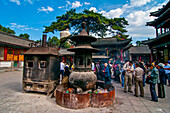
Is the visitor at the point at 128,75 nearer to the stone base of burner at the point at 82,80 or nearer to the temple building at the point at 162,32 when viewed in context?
the stone base of burner at the point at 82,80

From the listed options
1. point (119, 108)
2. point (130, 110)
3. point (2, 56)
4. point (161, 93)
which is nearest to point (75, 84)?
point (119, 108)

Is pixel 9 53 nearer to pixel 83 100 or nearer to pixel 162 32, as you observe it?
pixel 83 100

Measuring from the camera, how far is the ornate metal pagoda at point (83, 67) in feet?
17.3

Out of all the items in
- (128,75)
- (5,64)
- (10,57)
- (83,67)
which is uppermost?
(10,57)

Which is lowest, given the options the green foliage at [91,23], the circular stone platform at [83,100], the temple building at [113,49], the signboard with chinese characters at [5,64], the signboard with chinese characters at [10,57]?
the circular stone platform at [83,100]

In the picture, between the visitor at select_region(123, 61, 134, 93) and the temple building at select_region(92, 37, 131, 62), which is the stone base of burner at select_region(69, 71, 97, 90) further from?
the temple building at select_region(92, 37, 131, 62)

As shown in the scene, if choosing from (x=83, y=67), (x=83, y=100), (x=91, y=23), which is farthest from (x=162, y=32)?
(x=83, y=100)

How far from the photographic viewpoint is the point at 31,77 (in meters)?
6.30

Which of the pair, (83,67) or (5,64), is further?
(5,64)

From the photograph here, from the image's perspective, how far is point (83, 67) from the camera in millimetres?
5672

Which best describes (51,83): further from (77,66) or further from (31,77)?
(77,66)

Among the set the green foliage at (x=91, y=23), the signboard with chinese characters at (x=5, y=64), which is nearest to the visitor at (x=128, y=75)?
the green foliage at (x=91, y=23)

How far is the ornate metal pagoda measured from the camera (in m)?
5.26

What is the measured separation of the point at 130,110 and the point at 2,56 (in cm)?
2091
